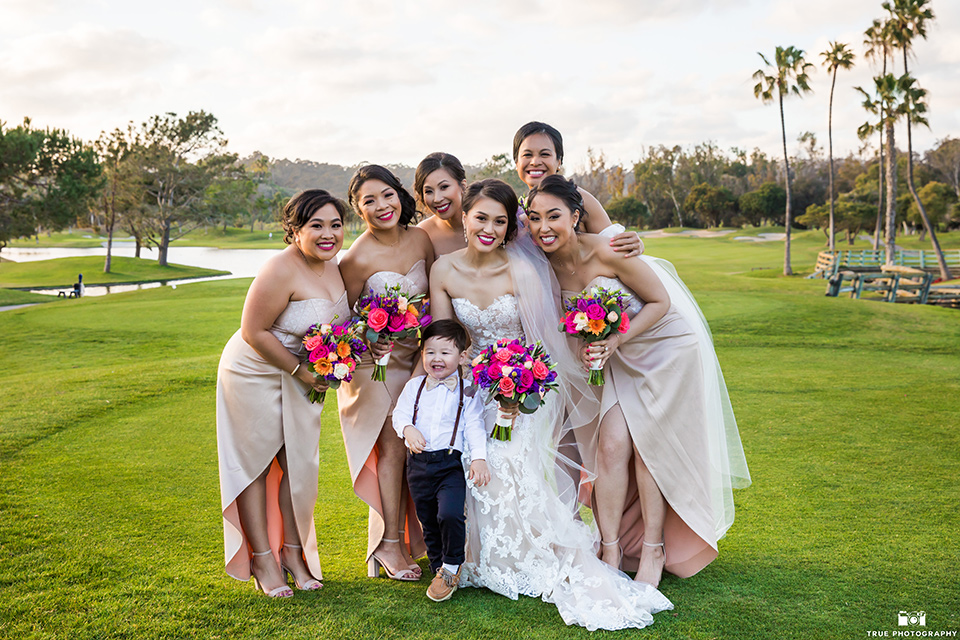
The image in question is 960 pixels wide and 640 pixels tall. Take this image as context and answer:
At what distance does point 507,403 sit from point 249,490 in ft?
5.53

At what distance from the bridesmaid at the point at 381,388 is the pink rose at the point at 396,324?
39 cm

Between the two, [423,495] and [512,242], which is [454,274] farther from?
[423,495]

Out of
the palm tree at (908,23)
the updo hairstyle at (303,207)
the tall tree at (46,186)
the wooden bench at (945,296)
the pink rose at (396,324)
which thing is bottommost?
the wooden bench at (945,296)

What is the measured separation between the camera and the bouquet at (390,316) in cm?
393

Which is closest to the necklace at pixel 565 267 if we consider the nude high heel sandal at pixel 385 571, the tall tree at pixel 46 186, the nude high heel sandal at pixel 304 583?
the nude high heel sandal at pixel 385 571

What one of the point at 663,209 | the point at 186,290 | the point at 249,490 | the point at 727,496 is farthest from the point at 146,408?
the point at 663,209

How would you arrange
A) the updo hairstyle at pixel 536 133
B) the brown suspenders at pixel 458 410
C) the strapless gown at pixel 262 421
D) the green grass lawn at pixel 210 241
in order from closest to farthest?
1. the brown suspenders at pixel 458 410
2. the strapless gown at pixel 262 421
3. the updo hairstyle at pixel 536 133
4. the green grass lawn at pixel 210 241

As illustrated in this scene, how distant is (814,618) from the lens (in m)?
3.55

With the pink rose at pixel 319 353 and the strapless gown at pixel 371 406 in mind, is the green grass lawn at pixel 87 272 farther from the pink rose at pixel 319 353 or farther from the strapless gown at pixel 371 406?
the pink rose at pixel 319 353

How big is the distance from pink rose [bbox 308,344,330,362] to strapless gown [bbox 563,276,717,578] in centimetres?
166

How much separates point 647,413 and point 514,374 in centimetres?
104

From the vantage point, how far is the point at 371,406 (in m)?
4.39

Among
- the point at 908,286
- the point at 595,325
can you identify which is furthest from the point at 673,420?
the point at 908,286

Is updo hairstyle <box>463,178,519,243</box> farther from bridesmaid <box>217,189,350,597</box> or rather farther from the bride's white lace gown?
the bride's white lace gown
